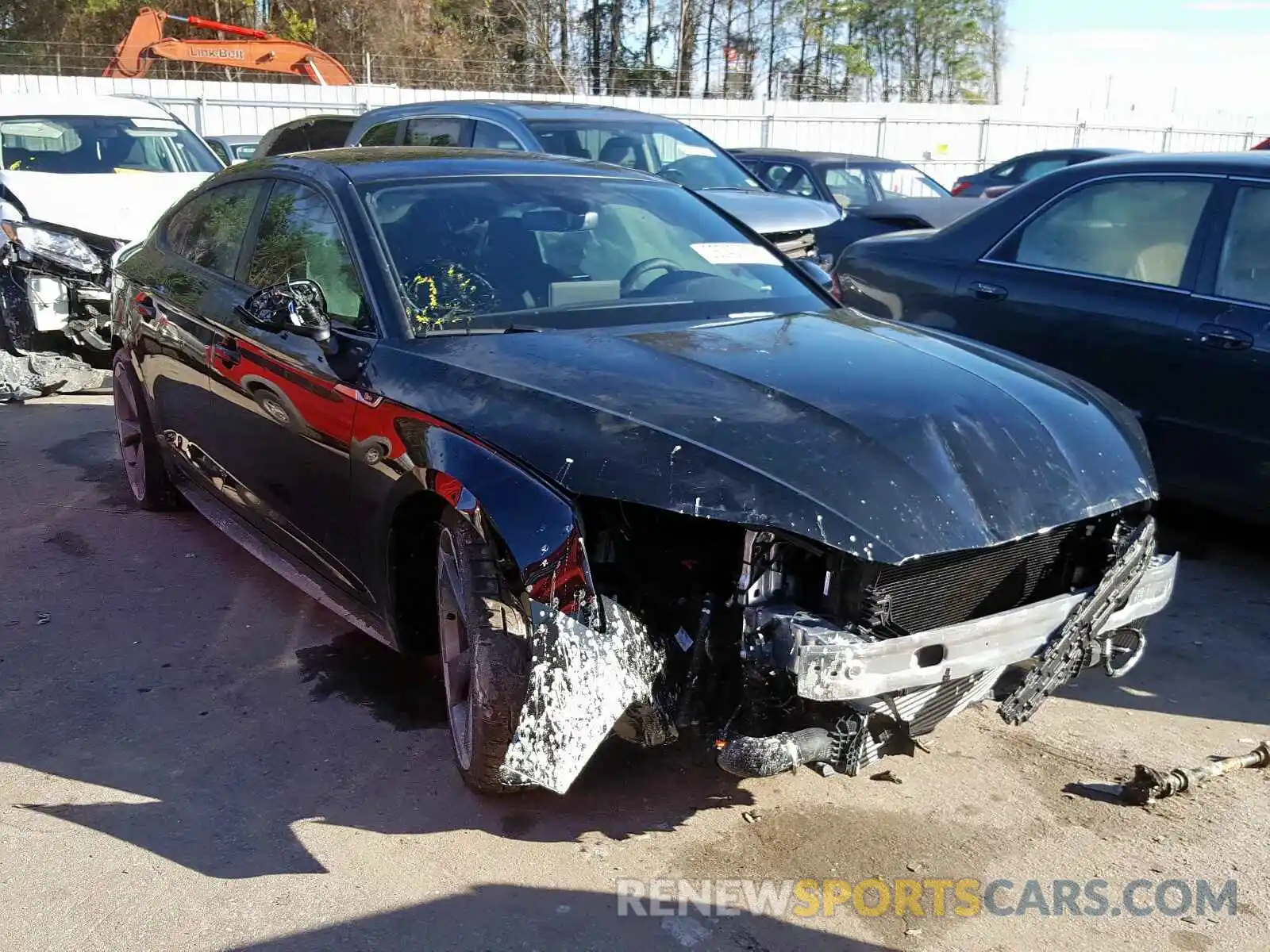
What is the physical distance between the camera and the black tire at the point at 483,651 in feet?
9.86

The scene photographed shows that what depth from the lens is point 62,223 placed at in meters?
7.99

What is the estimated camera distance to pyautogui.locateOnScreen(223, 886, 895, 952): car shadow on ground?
270cm

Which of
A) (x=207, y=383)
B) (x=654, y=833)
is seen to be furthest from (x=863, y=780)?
(x=207, y=383)

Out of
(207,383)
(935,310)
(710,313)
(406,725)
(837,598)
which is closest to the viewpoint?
(837,598)

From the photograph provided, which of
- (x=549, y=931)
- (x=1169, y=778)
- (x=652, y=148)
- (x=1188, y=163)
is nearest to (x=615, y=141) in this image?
(x=652, y=148)

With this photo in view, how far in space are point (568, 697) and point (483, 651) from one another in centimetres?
36

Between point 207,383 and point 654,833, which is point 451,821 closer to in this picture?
point 654,833

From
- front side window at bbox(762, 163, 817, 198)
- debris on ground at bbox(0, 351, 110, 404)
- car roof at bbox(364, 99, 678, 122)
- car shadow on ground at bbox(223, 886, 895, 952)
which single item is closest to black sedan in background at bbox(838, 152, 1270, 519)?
car shadow on ground at bbox(223, 886, 895, 952)

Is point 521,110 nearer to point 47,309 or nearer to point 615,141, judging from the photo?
point 615,141

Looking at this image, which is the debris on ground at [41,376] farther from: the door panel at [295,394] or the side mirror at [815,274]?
the side mirror at [815,274]

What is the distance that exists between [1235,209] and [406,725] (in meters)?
3.72

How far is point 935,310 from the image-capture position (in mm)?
5727

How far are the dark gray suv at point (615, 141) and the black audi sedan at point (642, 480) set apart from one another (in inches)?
166

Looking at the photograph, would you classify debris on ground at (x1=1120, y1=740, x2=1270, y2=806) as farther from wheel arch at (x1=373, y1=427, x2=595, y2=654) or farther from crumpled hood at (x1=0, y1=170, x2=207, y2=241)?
crumpled hood at (x1=0, y1=170, x2=207, y2=241)
